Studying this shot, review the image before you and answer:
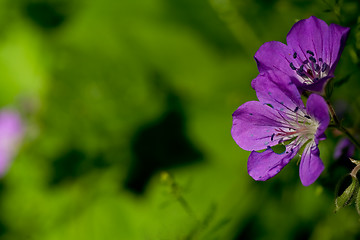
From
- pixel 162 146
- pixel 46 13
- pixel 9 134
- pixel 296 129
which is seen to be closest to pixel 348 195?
pixel 296 129

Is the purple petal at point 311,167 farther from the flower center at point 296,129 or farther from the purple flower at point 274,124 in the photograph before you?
the flower center at point 296,129

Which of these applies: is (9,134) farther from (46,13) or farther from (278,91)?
(278,91)

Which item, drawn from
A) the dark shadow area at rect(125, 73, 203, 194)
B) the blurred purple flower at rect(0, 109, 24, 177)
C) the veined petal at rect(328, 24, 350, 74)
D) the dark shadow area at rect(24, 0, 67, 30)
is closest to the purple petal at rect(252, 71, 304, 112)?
the veined petal at rect(328, 24, 350, 74)

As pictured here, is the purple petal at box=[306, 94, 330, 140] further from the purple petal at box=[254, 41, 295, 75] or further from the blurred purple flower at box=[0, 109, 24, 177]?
the blurred purple flower at box=[0, 109, 24, 177]

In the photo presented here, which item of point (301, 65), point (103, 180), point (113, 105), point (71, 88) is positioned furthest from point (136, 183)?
point (301, 65)

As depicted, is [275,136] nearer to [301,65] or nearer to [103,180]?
[301,65]
